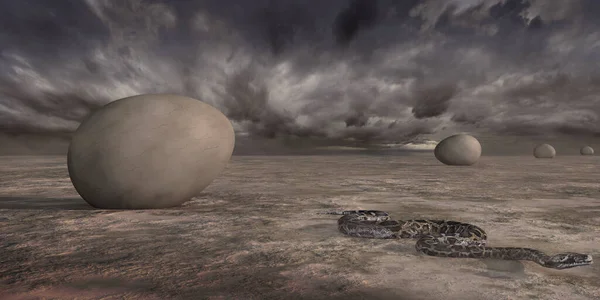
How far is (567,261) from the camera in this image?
3822mm

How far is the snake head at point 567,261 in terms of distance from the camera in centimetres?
381

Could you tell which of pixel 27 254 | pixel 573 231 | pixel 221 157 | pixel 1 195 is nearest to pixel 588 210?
pixel 573 231

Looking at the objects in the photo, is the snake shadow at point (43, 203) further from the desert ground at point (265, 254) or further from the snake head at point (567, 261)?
the snake head at point (567, 261)

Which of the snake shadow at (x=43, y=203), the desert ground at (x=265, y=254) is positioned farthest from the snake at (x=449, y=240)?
the snake shadow at (x=43, y=203)

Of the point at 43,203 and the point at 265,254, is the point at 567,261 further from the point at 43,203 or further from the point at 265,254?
the point at 43,203

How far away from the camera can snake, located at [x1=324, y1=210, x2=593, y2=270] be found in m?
3.89

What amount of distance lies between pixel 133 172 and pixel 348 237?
3.88 metres

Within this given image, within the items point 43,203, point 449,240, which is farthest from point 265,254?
point 43,203

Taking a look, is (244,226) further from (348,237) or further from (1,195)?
(1,195)

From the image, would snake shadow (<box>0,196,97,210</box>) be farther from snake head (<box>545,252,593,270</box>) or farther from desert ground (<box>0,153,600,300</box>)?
snake head (<box>545,252,593,270</box>)

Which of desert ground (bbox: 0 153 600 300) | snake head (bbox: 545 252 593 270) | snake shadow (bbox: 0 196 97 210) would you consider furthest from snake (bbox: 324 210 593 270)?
snake shadow (bbox: 0 196 97 210)

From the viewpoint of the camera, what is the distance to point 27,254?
14.2 ft

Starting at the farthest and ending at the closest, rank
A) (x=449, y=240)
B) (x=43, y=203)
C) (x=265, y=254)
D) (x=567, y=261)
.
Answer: (x=43, y=203) < (x=449, y=240) < (x=265, y=254) < (x=567, y=261)

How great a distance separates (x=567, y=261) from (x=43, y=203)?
9.06 m
